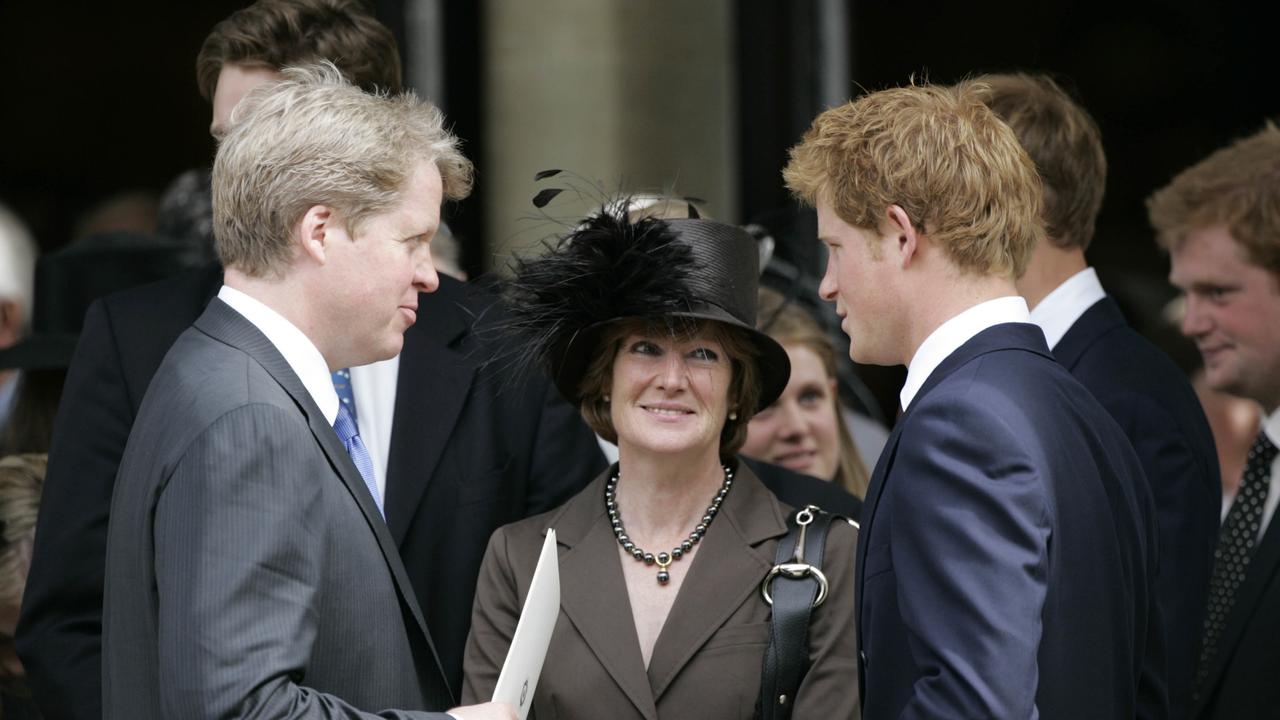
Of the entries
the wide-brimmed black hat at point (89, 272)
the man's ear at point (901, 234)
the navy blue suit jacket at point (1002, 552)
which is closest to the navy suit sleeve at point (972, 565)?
the navy blue suit jacket at point (1002, 552)

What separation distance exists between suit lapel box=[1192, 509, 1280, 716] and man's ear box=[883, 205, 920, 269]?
1.49 metres

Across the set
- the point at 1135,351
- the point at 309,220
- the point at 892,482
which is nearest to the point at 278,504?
the point at 309,220

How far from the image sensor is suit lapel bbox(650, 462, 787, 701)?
9.25 feet

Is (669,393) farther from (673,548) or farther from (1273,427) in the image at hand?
(1273,427)

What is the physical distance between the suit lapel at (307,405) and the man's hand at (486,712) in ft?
0.53

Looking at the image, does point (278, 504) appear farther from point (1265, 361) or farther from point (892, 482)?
point (1265, 361)

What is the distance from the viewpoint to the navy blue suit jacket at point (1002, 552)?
6.83ft

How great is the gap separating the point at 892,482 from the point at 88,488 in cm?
145

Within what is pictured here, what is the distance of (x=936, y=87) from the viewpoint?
253cm

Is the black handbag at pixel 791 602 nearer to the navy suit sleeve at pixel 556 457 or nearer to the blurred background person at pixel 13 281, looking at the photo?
the navy suit sleeve at pixel 556 457

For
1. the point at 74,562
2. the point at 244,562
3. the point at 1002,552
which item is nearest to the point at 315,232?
the point at 244,562

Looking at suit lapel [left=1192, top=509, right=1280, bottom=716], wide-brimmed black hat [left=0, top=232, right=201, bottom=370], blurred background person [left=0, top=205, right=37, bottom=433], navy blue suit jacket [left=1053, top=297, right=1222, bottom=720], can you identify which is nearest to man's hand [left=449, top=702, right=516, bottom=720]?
navy blue suit jacket [left=1053, top=297, right=1222, bottom=720]

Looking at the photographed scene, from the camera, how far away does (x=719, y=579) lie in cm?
288

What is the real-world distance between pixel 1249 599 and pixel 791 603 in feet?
3.90
